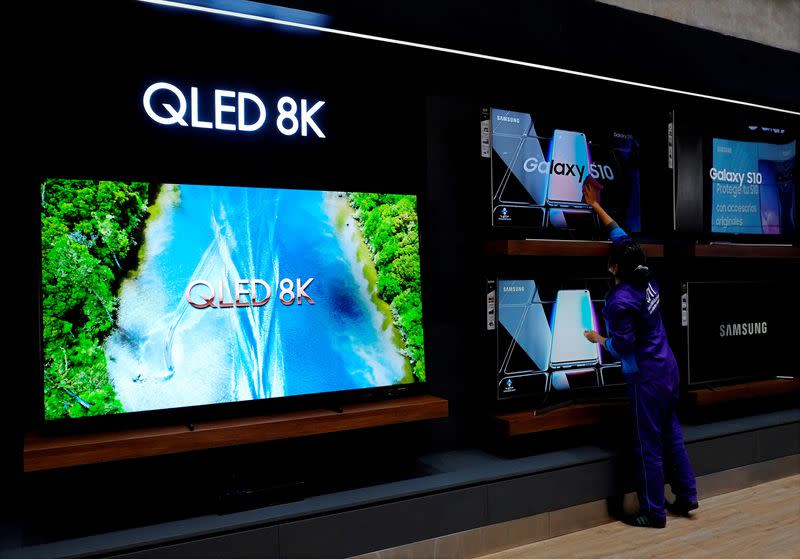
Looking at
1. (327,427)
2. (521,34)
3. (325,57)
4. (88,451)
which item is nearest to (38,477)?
(88,451)

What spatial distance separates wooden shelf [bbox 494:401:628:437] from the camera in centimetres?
309

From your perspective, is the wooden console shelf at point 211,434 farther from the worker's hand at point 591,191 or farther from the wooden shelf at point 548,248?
the worker's hand at point 591,191

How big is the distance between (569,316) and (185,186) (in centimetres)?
199

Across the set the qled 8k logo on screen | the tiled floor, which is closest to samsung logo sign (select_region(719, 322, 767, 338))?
the tiled floor

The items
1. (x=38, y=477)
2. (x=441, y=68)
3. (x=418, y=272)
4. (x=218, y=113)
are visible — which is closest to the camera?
(x=38, y=477)

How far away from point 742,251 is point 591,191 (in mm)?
1228

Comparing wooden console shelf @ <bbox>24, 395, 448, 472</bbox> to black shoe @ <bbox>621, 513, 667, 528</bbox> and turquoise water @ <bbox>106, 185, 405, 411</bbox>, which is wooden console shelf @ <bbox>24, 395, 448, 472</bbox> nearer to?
turquoise water @ <bbox>106, 185, 405, 411</bbox>

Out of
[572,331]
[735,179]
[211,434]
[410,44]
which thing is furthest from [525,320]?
[735,179]

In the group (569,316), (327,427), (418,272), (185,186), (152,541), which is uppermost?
(185,186)

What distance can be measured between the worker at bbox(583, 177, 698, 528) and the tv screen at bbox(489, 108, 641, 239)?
0.29 m

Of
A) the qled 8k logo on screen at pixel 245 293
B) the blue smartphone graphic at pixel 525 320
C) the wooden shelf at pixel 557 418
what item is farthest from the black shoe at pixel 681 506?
the qled 8k logo on screen at pixel 245 293

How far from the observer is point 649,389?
3.19m

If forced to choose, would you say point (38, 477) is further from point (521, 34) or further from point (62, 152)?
point (521, 34)

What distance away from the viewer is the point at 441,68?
3174 mm
